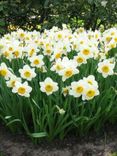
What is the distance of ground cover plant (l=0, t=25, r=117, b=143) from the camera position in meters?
2.90

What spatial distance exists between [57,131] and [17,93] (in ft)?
1.32

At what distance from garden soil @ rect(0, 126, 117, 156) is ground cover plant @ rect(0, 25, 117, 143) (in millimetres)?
64

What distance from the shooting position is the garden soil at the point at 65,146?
3.03m

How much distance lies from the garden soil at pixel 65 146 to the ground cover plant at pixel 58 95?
64 mm

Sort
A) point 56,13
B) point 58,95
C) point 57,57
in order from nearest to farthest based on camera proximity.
Answer: point 58,95, point 57,57, point 56,13

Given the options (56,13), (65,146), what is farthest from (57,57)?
(56,13)

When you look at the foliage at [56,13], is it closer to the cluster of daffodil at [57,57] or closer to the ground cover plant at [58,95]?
the cluster of daffodil at [57,57]

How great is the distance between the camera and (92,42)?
11.9 ft

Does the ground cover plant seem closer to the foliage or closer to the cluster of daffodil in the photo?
the cluster of daffodil

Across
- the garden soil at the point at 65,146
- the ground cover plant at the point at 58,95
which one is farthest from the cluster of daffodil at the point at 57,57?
the garden soil at the point at 65,146

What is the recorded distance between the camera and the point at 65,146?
3092mm

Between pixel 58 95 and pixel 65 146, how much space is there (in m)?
0.39

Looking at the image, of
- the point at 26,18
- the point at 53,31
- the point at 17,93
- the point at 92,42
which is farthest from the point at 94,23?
the point at 17,93

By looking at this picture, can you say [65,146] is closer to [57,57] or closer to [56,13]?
[57,57]
